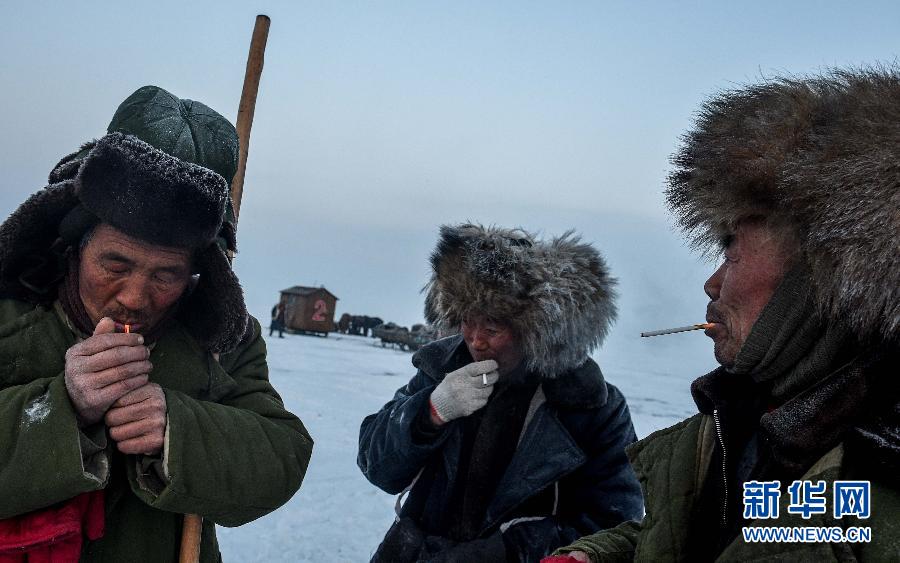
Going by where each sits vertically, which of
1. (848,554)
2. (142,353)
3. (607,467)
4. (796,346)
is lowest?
(607,467)

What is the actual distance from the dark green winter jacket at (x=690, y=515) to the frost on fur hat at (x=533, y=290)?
26.3 inches

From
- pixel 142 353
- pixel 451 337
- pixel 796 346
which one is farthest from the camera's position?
pixel 451 337

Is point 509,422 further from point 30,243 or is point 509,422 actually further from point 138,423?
point 30,243

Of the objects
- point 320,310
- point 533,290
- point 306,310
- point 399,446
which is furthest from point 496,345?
point 320,310

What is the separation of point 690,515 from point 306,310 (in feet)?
91.9

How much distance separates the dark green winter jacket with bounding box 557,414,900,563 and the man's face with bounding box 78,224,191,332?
1201 mm

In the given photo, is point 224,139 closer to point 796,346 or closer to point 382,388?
point 796,346

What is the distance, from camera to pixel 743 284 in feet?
3.92

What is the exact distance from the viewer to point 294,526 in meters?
3.70

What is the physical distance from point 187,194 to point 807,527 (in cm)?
142

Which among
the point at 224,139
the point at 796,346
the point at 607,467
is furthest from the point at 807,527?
the point at 224,139

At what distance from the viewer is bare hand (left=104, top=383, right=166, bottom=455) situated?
120 cm

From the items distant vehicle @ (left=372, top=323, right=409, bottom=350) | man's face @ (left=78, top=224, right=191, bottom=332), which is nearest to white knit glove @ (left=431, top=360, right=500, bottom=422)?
man's face @ (left=78, top=224, right=191, bottom=332)

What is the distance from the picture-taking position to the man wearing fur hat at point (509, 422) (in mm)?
1981
